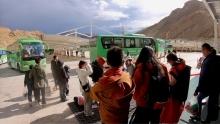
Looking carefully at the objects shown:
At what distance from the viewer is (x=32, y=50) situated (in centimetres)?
2786

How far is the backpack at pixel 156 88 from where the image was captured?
503 cm

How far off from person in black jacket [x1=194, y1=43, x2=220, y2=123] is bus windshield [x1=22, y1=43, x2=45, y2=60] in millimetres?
21666

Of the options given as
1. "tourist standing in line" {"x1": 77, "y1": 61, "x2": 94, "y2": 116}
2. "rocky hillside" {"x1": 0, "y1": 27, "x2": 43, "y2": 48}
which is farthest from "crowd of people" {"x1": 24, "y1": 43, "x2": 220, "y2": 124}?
"rocky hillside" {"x1": 0, "y1": 27, "x2": 43, "y2": 48}

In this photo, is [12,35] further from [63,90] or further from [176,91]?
[176,91]

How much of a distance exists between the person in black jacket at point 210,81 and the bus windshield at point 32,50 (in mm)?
21666

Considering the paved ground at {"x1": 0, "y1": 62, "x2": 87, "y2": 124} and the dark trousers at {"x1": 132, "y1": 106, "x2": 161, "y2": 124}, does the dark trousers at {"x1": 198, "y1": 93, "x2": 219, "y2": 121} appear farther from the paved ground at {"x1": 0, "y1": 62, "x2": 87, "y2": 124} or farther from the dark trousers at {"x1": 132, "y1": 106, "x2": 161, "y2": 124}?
the paved ground at {"x1": 0, "y1": 62, "x2": 87, "y2": 124}

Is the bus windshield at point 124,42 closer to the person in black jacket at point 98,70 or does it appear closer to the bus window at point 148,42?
the bus window at point 148,42

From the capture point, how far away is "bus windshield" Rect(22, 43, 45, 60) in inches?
1075

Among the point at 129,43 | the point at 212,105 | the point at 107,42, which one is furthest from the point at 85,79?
the point at 129,43

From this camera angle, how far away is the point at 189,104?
26.1 ft

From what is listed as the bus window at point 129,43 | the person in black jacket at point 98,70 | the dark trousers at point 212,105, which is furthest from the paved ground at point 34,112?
the bus window at point 129,43

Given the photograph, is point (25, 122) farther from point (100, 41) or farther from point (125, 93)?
point (100, 41)

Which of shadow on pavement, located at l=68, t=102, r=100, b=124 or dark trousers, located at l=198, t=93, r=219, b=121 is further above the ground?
dark trousers, located at l=198, t=93, r=219, b=121

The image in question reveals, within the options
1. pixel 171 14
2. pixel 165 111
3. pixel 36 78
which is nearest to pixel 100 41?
pixel 36 78
